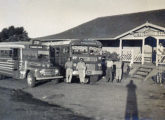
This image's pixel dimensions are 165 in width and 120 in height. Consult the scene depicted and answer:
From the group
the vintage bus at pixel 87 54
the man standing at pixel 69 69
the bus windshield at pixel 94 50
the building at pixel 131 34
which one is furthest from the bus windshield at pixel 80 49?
the building at pixel 131 34

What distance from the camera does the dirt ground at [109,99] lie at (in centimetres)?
876

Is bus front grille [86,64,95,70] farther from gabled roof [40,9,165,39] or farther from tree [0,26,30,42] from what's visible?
tree [0,26,30,42]

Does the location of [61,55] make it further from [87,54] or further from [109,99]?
[109,99]

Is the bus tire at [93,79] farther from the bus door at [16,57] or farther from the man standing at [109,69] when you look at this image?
the bus door at [16,57]

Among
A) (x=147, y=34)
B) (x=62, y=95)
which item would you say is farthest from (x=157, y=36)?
(x=62, y=95)

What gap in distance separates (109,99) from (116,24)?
17128mm

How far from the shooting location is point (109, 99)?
1121 centimetres

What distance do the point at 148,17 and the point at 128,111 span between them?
1925 centimetres

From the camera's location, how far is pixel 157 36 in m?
18.6

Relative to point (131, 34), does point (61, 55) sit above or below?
below

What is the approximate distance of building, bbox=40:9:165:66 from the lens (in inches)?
757

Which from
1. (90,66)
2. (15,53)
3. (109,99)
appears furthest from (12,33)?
(109,99)

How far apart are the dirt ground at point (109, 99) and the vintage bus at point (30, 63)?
0.70 metres

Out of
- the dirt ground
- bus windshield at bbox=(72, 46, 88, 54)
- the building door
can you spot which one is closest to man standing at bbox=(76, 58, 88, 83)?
bus windshield at bbox=(72, 46, 88, 54)
